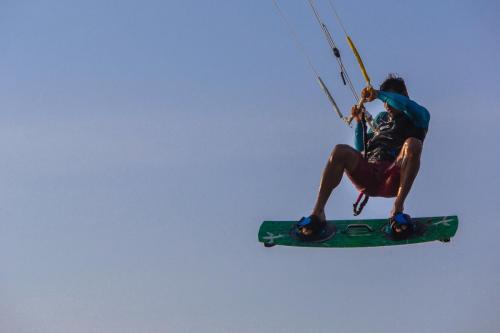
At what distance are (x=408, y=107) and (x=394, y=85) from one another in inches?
25.8

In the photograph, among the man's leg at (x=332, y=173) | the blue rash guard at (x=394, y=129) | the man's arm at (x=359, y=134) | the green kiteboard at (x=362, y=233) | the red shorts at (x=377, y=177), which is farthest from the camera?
the man's arm at (x=359, y=134)

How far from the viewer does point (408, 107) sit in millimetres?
12656

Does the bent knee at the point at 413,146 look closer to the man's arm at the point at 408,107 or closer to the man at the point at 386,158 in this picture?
the man at the point at 386,158

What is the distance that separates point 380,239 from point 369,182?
0.86m

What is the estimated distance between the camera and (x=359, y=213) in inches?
536

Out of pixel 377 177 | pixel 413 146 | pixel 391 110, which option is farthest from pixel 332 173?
pixel 391 110

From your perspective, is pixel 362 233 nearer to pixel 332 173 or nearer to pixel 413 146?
pixel 332 173

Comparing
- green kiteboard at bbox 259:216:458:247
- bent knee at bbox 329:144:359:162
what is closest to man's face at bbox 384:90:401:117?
bent knee at bbox 329:144:359:162

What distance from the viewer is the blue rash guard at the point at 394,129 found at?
1266 cm

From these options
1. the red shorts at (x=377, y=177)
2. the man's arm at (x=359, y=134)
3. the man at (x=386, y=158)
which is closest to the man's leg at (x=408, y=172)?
the man at (x=386, y=158)

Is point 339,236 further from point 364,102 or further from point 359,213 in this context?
point 364,102

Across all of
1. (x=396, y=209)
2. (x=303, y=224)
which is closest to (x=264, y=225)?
(x=303, y=224)

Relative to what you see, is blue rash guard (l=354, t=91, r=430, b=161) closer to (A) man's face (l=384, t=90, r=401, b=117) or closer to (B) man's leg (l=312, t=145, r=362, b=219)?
(A) man's face (l=384, t=90, r=401, b=117)

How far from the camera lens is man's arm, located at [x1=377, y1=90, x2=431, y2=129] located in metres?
12.4
